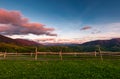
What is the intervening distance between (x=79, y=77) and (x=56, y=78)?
2027mm

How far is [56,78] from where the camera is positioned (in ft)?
56.4

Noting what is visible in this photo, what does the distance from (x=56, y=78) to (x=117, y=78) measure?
5066mm

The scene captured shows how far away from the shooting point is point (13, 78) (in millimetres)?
17391

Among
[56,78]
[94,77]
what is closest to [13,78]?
[56,78]

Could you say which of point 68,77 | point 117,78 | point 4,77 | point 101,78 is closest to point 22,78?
point 4,77

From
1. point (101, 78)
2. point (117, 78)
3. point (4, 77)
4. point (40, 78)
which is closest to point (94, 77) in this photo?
point (101, 78)

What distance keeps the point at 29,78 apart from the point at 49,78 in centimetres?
165

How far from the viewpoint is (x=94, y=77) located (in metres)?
17.8

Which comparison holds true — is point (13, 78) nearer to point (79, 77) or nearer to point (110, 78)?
point (79, 77)

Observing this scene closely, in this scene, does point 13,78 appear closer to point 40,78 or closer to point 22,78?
point 22,78

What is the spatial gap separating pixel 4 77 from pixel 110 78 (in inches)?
352

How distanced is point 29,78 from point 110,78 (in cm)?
668

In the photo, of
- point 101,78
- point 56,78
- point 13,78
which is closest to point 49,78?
point 56,78

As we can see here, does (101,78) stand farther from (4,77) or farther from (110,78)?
(4,77)
